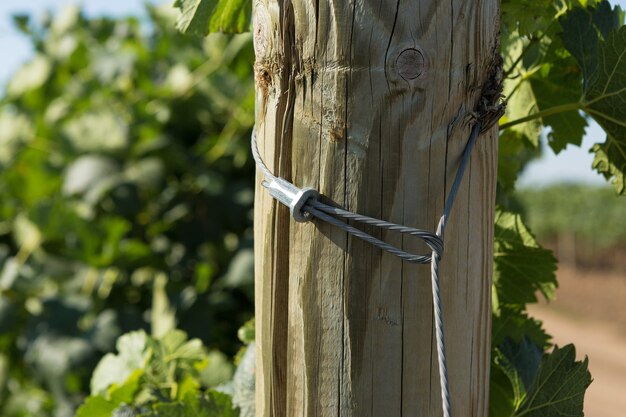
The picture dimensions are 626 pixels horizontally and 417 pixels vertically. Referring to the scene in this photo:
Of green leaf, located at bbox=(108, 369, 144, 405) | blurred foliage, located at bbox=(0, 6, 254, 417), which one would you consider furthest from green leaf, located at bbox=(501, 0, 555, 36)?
blurred foliage, located at bbox=(0, 6, 254, 417)

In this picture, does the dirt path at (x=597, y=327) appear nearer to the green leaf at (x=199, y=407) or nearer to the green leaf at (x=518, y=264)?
Result: the green leaf at (x=518, y=264)

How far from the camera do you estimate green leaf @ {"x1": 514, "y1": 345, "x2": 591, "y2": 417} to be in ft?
5.35

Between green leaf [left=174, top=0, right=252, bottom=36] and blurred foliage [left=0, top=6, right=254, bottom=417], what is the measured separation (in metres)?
2.22

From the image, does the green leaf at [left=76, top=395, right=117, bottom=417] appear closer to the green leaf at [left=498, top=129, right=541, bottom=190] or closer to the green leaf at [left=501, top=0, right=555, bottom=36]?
the green leaf at [left=498, top=129, right=541, bottom=190]

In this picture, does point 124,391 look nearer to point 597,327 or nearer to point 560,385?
point 560,385

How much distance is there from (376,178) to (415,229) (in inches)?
4.0

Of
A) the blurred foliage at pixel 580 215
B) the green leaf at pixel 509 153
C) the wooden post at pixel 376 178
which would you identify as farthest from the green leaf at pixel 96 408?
the blurred foliage at pixel 580 215

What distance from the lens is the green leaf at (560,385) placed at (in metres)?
1.63

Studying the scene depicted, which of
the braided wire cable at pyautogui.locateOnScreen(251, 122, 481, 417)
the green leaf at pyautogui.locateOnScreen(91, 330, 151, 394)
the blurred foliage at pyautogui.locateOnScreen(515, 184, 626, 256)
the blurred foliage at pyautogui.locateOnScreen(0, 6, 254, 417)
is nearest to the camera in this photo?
the braided wire cable at pyautogui.locateOnScreen(251, 122, 481, 417)

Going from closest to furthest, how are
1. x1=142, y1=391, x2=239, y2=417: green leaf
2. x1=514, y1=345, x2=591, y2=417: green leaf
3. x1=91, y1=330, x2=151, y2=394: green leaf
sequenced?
x1=514, y1=345, x2=591, y2=417: green leaf < x1=142, y1=391, x2=239, y2=417: green leaf < x1=91, y1=330, x2=151, y2=394: green leaf

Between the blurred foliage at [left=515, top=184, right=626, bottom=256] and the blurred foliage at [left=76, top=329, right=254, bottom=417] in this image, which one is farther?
the blurred foliage at [left=515, top=184, right=626, bottom=256]

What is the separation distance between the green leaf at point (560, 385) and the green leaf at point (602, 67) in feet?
1.46

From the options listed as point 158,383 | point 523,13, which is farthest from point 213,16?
point 158,383

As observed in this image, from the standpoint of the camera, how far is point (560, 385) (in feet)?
5.41
